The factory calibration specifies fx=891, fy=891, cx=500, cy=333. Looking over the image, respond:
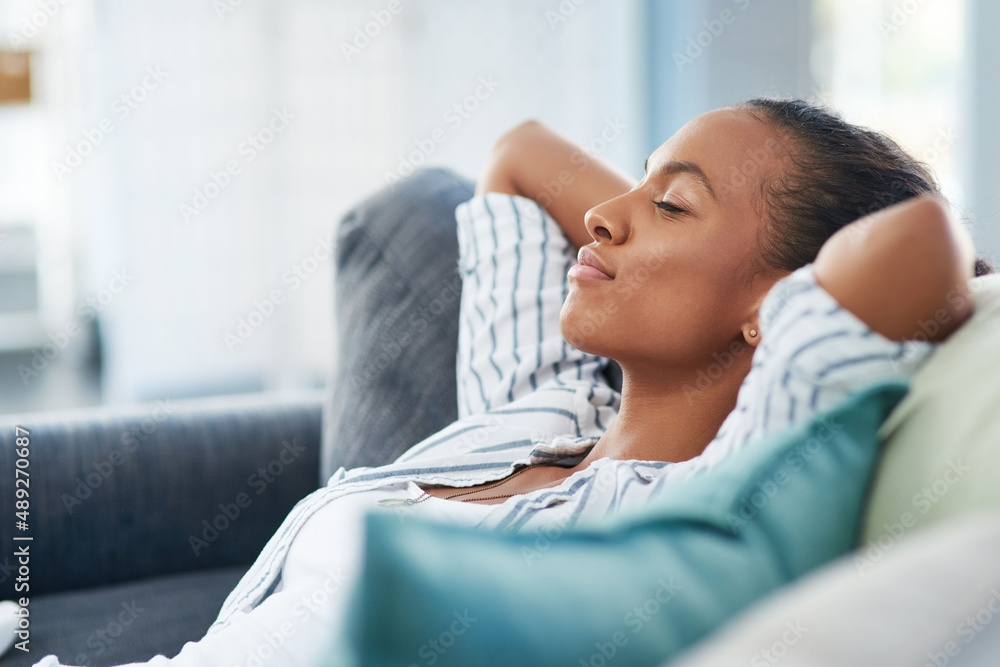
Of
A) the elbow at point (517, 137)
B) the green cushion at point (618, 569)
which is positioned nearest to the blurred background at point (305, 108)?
the elbow at point (517, 137)

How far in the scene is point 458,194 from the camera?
149 centimetres

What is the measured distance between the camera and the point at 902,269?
0.61m

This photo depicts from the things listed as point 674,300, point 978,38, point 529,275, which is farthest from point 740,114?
point 978,38

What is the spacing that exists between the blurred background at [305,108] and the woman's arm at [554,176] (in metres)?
2.01

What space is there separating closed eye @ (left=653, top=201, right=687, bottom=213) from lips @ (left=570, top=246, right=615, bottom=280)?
0.09 m

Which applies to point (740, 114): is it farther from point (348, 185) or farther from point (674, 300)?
point (348, 185)

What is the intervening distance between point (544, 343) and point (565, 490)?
40 cm

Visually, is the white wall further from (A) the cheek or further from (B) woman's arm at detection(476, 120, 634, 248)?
(A) the cheek

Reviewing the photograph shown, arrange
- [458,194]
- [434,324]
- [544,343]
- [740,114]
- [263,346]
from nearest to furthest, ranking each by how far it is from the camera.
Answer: [740,114]
[544,343]
[434,324]
[458,194]
[263,346]

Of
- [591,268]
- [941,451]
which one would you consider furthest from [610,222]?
[941,451]

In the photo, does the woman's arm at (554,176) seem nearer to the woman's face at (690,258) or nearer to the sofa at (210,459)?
the sofa at (210,459)

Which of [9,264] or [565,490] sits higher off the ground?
[565,490]

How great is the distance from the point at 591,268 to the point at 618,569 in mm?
551

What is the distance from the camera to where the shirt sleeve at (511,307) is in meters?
1.22
